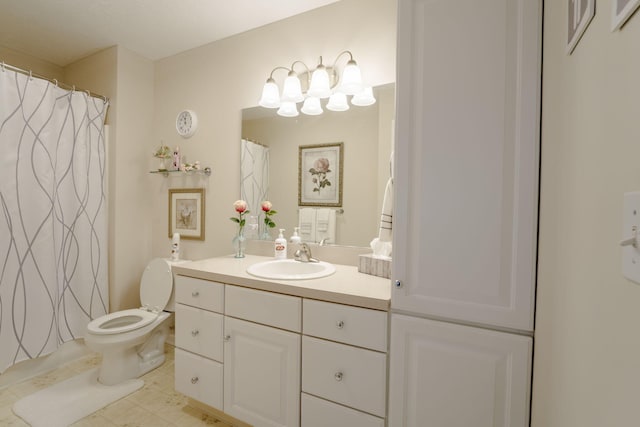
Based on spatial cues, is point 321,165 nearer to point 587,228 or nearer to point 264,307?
point 264,307

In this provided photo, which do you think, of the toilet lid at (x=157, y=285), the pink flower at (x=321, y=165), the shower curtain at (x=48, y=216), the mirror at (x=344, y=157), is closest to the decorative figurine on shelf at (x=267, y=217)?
the mirror at (x=344, y=157)

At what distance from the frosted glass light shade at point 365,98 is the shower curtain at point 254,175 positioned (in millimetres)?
707

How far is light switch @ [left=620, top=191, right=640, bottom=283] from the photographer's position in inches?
16.0

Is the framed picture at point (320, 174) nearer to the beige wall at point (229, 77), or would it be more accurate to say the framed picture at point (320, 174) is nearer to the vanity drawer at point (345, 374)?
the beige wall at point (229, 77)

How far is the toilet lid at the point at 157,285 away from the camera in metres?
2.24

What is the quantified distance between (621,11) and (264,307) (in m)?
1.45

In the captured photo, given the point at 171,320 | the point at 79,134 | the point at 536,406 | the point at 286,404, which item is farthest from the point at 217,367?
the point at 79,134

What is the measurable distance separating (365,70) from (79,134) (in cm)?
216

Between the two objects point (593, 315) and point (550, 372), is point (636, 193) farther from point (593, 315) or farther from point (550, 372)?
point (550, 372)

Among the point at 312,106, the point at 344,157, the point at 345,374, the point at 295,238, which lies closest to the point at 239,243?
the point at 295,238

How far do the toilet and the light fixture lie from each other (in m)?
1.46

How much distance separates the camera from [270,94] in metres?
1.92

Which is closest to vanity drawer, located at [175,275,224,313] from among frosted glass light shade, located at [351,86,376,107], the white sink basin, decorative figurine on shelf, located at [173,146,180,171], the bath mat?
the white sink basin

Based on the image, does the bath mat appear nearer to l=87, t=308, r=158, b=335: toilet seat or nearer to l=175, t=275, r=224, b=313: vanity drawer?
l=87, t=308, r=158, b=335: toilet seat
